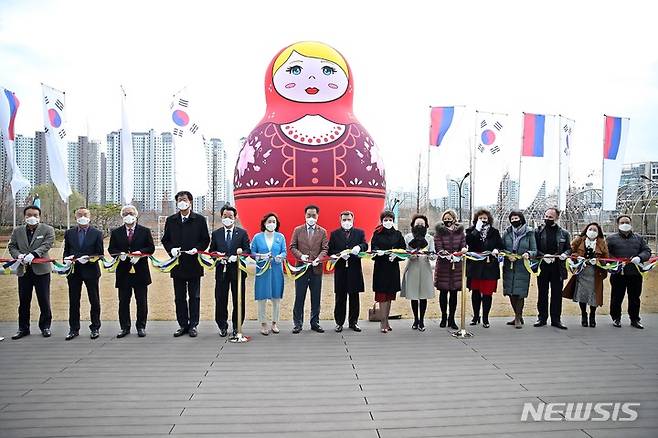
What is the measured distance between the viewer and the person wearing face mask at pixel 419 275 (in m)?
7.32

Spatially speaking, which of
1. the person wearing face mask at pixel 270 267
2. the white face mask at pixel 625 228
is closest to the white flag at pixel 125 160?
the person wearing face mask at pixel 270 267

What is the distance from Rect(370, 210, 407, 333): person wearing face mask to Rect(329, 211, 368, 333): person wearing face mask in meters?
0.20

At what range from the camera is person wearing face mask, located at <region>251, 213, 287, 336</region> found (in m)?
6.98

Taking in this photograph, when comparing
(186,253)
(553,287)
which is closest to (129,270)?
(186,253)

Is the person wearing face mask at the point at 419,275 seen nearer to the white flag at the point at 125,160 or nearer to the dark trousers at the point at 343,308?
the dark trousers at the point at 343,308

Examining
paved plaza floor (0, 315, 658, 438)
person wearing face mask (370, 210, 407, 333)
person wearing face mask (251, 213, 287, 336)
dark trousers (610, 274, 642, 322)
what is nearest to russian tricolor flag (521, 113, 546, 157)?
dark trousers (610, 274, 642, 322)

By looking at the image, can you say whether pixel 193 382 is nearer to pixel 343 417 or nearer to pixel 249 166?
pixel 343 417

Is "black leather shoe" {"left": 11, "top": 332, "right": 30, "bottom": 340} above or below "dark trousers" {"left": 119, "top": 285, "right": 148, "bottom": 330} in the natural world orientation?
below

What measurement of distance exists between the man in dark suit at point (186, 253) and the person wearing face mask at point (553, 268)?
15.1 feet

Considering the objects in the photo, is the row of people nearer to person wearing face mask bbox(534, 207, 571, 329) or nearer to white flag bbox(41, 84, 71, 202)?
person wearing face mask bbox(534, 207, 571, 329)

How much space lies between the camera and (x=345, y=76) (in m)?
12.9

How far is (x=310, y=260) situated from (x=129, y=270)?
230cm

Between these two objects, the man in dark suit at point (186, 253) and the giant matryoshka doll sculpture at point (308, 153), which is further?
the giant matryoshka doll sculpture at point (308, 153)

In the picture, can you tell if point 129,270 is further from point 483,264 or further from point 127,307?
point 483,264
